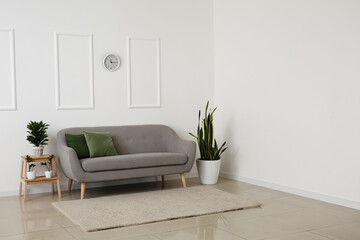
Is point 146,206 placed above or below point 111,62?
below

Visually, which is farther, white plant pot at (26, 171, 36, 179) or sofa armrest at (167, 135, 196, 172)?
sofa armrest at (167, 135, 196, 172)

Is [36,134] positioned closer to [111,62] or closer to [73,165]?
[73,165]

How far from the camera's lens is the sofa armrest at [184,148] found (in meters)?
5.46

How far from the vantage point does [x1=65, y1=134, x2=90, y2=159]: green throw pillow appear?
17.2 feet

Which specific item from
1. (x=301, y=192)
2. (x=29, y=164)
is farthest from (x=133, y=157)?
(x=301, y=192)

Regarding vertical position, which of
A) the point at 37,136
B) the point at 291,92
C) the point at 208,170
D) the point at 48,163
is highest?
the point at 291,92

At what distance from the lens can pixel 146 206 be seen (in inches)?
177

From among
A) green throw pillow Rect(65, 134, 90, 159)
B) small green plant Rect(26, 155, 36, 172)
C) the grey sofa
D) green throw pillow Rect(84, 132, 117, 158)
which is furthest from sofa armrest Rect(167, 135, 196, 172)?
small green plant Rect(26, 155, 36, 172)

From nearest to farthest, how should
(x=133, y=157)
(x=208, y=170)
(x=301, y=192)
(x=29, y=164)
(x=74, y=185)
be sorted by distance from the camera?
(x=301, y=192)
(x=133, y=157)
(x=29, y=164)
(x=74, y=185)
(x=208, y=170)

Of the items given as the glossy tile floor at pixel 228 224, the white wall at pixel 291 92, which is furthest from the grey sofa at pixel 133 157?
the white wall at pixel 291 92

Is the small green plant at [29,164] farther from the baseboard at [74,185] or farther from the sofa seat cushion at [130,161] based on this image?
the sofa seat cushion at [130,161]

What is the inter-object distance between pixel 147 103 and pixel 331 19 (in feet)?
8.77

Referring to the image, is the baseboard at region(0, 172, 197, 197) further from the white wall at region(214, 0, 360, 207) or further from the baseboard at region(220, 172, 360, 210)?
the white wall at region(214, 0, 360, 207)

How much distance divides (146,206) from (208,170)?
146cm
